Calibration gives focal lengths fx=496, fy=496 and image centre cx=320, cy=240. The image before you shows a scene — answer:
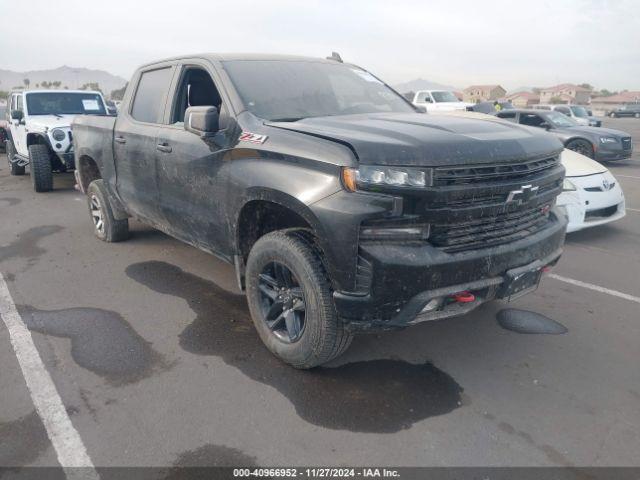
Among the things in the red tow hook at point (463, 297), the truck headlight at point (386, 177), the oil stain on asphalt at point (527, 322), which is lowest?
the oil stain on asphalt at point (527, 322)

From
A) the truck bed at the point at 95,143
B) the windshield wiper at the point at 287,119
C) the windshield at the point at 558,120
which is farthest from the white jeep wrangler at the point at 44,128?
the windshield at the point at 558,120

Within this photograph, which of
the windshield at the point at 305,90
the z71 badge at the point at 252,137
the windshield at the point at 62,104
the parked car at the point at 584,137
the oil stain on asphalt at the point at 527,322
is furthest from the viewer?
the parked car at the point at 584,137

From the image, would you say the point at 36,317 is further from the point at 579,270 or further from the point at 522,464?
the point at 579,270

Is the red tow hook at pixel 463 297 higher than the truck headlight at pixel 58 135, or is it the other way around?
the truck headlight at pixel 58 135

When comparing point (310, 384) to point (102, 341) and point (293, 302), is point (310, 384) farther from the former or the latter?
point (102, 341)

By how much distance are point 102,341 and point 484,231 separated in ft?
8.79

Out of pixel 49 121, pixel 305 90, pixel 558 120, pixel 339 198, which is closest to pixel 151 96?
pixel 305 90

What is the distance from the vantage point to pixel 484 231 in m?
2.75

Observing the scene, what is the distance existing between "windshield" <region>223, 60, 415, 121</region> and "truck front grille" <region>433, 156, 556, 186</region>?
1235mm

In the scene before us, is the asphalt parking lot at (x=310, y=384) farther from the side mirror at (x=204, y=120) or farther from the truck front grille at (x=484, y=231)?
the side mirror at (x=204, y=120)

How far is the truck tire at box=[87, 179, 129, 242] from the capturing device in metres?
5.42

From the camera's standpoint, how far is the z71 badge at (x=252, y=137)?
2.99 metres

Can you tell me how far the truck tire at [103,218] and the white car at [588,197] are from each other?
497 cm

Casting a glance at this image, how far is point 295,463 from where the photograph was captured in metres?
2.39
